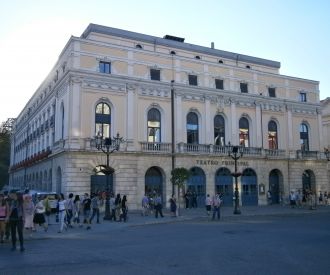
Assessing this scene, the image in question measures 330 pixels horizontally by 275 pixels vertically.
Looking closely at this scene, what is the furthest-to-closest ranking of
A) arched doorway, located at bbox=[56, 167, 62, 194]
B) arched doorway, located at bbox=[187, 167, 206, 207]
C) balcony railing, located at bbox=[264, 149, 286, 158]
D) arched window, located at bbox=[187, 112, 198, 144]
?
balcony railing, located at bbox=[264, 149, 286, 158] → arched window, located at bbox=[187, 112, 198, 144] → arched doorway, located at bbox=[187, 167, 206, 207] → arched doorway, located at bbox=[56, 167, 62, 194]

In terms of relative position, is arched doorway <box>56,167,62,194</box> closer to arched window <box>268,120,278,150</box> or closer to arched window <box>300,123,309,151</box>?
arched window <box>268,120,278,150</box>

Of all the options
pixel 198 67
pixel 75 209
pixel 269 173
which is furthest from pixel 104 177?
pixel 269 173

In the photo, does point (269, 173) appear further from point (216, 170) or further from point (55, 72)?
point (55, 72)

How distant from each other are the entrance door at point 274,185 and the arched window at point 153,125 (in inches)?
575

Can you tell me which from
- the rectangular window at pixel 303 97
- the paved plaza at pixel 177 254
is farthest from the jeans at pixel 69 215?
the rectangular window at pixel 303 97

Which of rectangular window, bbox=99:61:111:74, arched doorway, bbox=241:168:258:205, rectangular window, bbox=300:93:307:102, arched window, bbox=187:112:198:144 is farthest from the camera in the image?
rectangular window, bbox=300:93:307:102

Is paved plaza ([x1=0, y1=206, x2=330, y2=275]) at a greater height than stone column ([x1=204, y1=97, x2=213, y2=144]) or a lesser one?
lesser

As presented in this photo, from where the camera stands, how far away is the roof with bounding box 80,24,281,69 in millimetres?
41406

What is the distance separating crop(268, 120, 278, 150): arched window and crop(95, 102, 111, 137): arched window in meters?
19.1

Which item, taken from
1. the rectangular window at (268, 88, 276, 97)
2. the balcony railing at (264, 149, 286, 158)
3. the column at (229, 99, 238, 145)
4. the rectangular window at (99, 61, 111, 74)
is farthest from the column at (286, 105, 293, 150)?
the rectangular window at (99, 61, 111, 74)

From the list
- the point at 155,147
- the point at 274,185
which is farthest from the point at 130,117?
the point at 274,185

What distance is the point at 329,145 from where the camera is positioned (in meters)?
57.6

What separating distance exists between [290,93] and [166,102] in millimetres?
17030

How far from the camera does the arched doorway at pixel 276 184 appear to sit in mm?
44750
